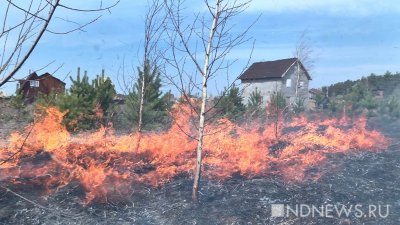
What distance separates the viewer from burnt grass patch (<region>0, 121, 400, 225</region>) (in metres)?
7.07

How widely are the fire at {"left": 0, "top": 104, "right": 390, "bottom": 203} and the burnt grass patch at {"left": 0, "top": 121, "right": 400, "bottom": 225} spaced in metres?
0.29

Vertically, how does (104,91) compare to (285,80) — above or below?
below

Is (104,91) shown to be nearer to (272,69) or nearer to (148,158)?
(148,158)

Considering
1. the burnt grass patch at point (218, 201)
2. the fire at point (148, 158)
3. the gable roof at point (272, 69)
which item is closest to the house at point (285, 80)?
the gable roof at point (272, 69)

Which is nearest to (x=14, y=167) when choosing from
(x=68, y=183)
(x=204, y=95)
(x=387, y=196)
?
(x=68, y=183)

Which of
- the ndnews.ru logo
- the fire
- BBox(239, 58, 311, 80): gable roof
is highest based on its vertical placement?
BBox(239, 58, 311, 80): gable roof

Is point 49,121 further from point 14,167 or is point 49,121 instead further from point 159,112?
point 159,112

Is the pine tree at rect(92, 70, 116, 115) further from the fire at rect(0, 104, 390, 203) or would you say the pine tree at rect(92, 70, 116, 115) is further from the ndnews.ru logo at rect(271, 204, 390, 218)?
the ndnews.ru logo at rect(271, 204, 390, 218)

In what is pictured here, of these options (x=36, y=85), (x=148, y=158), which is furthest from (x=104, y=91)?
(x=36, y=85)

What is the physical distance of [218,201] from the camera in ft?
25.6

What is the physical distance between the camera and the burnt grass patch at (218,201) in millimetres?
7070

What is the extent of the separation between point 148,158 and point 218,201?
2.99m

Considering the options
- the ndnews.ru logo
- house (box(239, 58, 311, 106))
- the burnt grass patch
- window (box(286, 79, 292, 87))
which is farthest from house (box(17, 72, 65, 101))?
window (box(286, 79, 292, 87))

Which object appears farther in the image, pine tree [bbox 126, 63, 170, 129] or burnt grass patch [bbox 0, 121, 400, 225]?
pine tree [bbox 126, 63, 170, 129]
